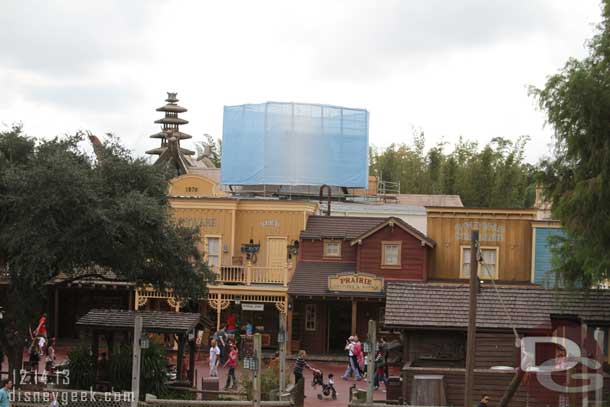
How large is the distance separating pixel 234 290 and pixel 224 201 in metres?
4.39

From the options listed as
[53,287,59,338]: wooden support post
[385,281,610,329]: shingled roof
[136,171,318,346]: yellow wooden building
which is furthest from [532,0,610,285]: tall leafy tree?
[53,287,59,338]: wooden support post

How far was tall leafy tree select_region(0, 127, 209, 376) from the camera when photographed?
3189 centimetres

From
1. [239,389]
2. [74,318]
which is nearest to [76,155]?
[239,389]

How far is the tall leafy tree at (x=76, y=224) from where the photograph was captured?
1256 inches

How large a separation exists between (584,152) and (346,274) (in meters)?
15.5

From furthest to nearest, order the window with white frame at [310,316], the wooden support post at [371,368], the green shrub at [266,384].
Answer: the window with white frame at [310,316] < the green shrub at [266,384] < the wooden support post at [371,368]

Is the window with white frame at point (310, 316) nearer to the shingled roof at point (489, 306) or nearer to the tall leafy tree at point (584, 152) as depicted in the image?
the shingled roof at point (489, 306)

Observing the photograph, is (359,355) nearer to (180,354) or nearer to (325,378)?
(325,378)

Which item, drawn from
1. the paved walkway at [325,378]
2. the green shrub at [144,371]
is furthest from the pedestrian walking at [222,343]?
the green shrub at [144,371]

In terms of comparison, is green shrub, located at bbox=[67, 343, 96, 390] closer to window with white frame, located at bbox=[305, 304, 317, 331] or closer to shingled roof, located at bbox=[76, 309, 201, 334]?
shingled roof, located at bbox=[76, 309, 201, 334]

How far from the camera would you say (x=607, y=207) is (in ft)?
101

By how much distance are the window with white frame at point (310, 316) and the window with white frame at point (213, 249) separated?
4482 millimetres

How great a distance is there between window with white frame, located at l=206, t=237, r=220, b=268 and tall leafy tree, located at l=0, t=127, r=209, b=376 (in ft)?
46.8

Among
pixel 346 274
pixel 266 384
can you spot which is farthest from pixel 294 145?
pixel 266 384
